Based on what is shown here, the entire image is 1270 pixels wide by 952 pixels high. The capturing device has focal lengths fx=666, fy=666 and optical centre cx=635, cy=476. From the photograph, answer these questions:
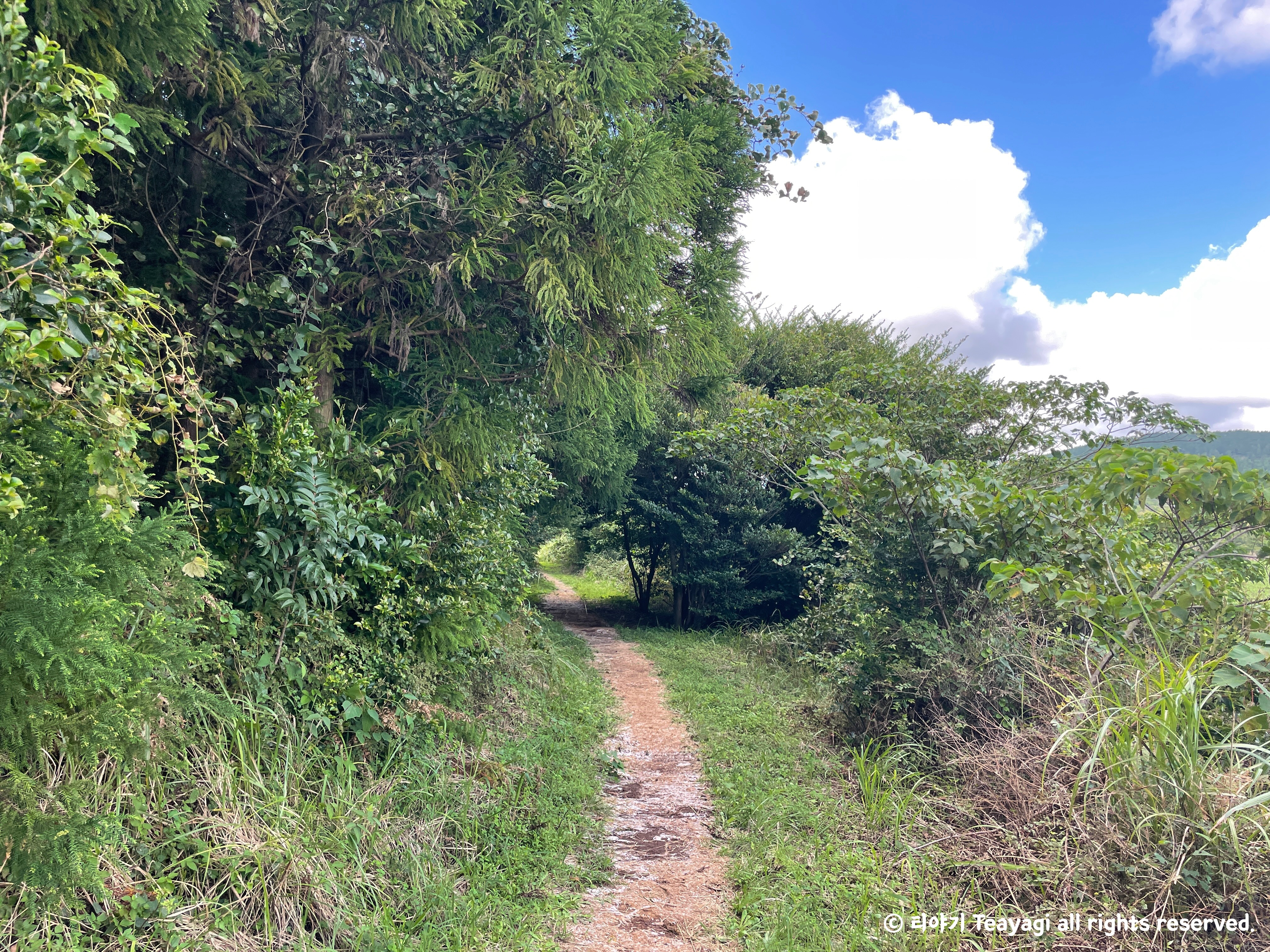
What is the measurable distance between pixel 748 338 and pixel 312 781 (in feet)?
48.1

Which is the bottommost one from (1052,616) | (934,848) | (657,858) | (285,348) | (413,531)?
(657,858)

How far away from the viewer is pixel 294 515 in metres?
3.98

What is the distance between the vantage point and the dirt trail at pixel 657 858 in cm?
353

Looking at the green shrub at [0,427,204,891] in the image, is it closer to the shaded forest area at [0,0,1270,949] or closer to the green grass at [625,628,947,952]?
the shaded forest area at [0,0,1270,949]

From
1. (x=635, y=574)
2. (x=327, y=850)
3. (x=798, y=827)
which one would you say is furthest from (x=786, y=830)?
(x=635, y=574)

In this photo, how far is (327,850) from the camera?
130 inches

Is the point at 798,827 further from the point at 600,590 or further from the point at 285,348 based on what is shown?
the point at 600,590

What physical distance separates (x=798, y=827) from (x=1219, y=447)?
6.16m

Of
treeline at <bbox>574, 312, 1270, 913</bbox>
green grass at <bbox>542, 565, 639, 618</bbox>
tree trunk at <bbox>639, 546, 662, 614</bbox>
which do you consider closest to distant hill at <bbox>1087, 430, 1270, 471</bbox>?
treeline at <bbox>574, 312, 1270, 913</bbox>

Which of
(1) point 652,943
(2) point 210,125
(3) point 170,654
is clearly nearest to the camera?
(3) point 170,654

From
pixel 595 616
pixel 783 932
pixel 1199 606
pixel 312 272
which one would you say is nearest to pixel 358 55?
pixel 312 272

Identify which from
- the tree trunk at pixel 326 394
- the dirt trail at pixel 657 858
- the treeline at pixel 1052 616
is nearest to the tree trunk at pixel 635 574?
the treeline at pixel 1052 616

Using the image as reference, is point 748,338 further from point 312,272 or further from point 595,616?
point 312,272

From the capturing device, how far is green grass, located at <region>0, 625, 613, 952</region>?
272 cm
